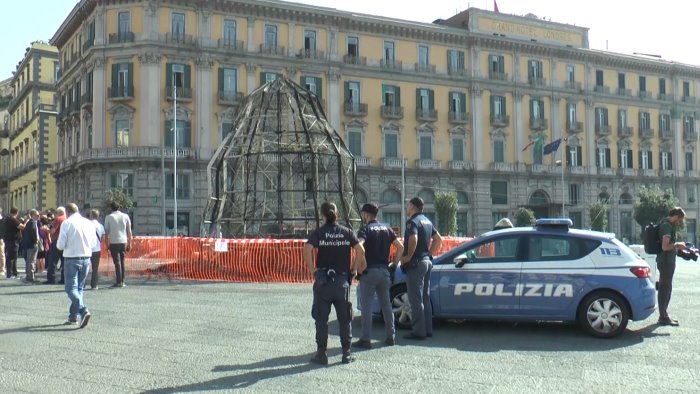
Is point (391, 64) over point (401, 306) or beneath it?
over

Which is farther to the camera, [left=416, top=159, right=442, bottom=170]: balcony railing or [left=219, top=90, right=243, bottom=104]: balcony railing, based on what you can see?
[left=416, top=159, right=442, bottom=170]: balcony railing

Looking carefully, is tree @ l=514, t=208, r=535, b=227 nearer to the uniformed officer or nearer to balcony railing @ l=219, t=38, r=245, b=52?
balcony railing @ l=219, t=38, r=245, b=52

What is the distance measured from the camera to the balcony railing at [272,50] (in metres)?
45.1

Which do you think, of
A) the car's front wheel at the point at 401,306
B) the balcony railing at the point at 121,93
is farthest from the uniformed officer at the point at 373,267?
the balcony railing at the point at 121,93

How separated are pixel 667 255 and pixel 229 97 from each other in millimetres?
37008

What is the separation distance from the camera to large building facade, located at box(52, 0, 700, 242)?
42.4 metres

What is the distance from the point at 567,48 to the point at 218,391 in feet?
178

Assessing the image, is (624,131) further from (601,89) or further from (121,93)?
(121,93)

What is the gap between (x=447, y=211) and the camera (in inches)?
1826

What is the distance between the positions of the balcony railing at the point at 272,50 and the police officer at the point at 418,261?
38166mm

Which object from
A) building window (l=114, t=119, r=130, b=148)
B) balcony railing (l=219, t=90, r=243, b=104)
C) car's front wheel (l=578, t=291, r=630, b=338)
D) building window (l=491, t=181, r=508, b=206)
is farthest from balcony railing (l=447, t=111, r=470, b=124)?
car's front wheel (l=578, t=291, r=630, b=338)

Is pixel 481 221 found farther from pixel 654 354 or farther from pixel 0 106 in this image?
pixel 0 106

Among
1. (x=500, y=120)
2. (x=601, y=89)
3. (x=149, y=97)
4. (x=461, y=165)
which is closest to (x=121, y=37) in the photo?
(x=149, y=97)

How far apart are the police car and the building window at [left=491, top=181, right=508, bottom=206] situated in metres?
43.5
